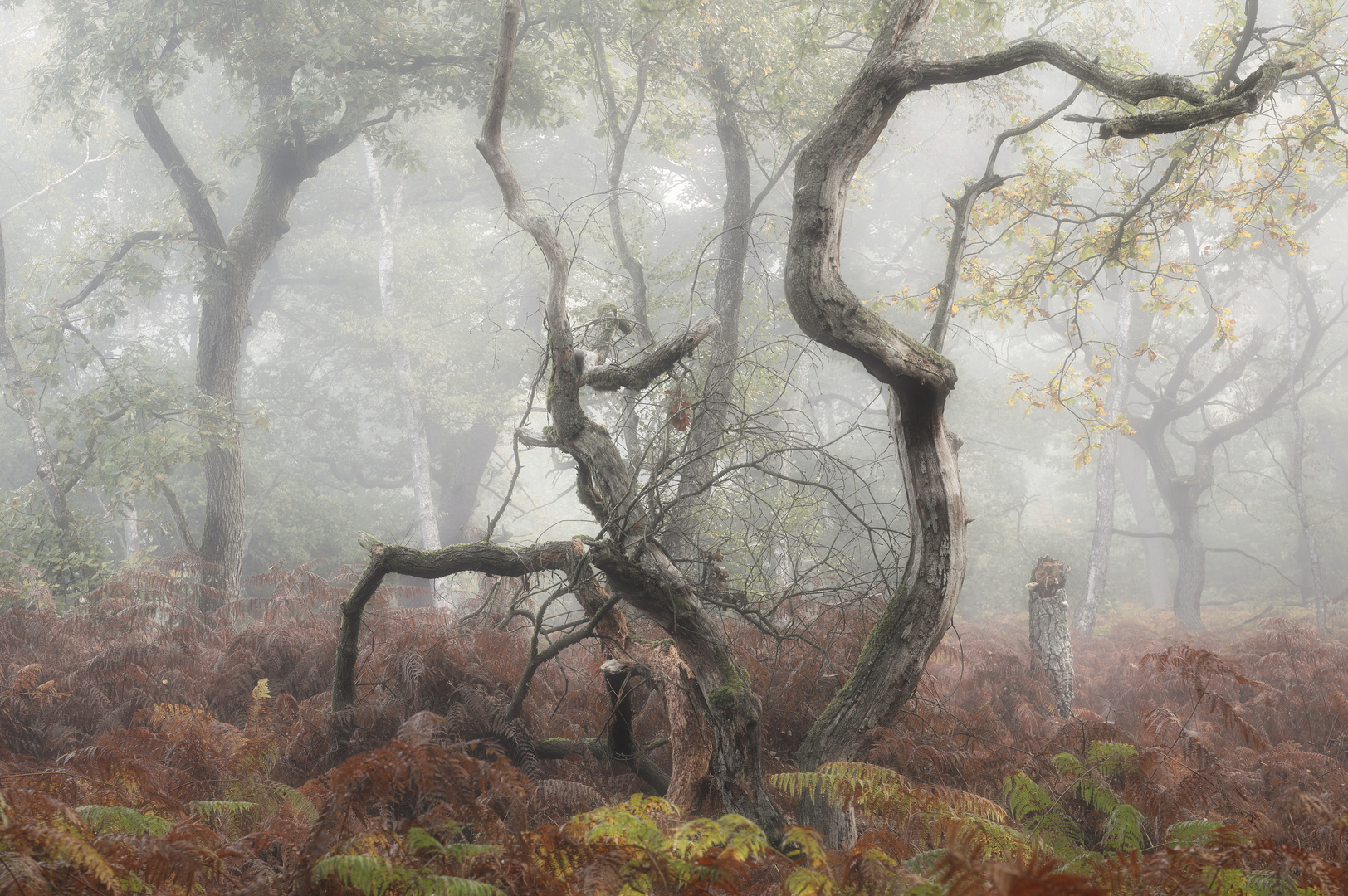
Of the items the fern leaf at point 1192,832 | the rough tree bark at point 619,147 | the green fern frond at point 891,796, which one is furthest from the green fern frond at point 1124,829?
the rough tree bark at point 619,147

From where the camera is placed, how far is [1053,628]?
6645 millimetres

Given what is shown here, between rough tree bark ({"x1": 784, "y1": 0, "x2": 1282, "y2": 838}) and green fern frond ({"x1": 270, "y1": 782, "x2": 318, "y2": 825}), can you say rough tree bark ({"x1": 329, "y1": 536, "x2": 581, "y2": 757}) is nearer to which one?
green fern frond ({"x1": 270, "y1": 782, "x2": 318, "y2": 825})

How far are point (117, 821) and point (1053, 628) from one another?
6741mm

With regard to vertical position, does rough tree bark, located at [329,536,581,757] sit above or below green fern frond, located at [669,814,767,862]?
above

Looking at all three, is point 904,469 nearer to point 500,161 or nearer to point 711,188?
point 500,161

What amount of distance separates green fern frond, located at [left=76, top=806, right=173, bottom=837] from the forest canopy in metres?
0.01

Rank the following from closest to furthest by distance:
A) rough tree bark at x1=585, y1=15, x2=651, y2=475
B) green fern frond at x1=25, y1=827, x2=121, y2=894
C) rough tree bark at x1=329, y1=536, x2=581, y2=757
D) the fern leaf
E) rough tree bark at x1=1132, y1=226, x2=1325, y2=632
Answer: green fern frond at x1=25, y1=827, x2=121, y2=894
the fern leaf
rough tree bark at x1=329, y1=536, x2=581, y2=757
rough tree bark at x1=585, y1=15, x2=651, y2=475
rough tree bark at x1=1132, y1=226, x2=1325, y2=632

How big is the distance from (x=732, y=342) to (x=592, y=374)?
13.3 feet

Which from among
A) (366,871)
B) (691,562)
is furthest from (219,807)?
(691,562)

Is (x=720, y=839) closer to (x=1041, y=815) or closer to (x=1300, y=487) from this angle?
(x=1041, y=815)

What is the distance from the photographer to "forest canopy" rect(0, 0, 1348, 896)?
236cm

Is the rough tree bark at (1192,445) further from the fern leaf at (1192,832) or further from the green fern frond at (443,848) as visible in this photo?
the green fern frond at (443,848)

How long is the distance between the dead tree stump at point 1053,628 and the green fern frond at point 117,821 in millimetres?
6523

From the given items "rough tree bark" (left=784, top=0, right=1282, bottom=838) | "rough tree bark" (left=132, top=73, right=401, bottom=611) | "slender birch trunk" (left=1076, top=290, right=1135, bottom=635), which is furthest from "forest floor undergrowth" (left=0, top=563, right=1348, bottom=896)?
"slender birch trunk" (left=1076, top=290, right=1135, bottom=635)
